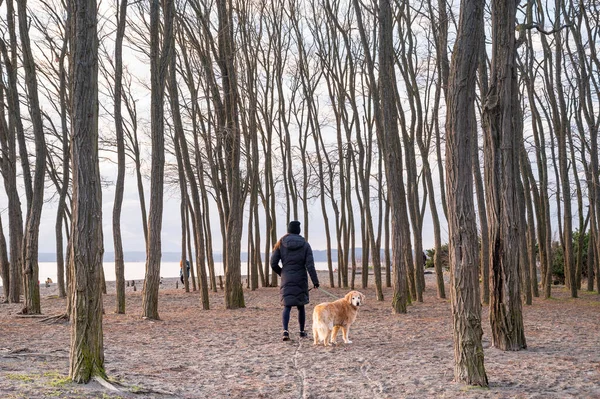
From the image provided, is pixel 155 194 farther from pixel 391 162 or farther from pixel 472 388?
pixel 472 388

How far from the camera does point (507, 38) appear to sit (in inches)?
342

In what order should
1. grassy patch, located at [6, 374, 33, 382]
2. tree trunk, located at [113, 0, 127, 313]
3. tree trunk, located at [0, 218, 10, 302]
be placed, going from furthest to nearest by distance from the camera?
1. tree trunk, located at [0, 218, 10, 302]
2. tree trunk, located at [113, 0, 127, 313]
3. grassy patch, located at [6, 374, 33, 382]

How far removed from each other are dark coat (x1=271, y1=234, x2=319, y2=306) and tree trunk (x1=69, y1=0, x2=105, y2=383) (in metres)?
3.86

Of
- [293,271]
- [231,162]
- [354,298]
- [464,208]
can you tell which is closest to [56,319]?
[293,271]

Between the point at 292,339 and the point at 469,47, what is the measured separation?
17.8 feet

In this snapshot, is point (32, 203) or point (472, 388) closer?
point (472, 388)

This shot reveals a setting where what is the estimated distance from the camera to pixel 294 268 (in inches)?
382

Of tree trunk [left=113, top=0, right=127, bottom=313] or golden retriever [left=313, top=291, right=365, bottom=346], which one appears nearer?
golden retriever [left=313, top=291, right=365, bottom=346]

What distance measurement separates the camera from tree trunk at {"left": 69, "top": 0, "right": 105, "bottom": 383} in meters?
6.07

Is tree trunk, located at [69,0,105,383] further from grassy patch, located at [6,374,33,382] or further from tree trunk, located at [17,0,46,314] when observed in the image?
tree trunk, located at [17,0,46,314]

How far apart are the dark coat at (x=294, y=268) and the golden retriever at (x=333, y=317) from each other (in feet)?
1.59

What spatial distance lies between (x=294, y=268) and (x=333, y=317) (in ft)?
3.33

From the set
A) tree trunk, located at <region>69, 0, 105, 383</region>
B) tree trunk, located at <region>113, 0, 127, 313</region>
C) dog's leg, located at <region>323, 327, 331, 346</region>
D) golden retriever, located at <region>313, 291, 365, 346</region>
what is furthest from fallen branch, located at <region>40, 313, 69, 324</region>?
tree trunk, located at <region>69, 0, 105, 383</region>

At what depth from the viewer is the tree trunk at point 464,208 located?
251 inches
